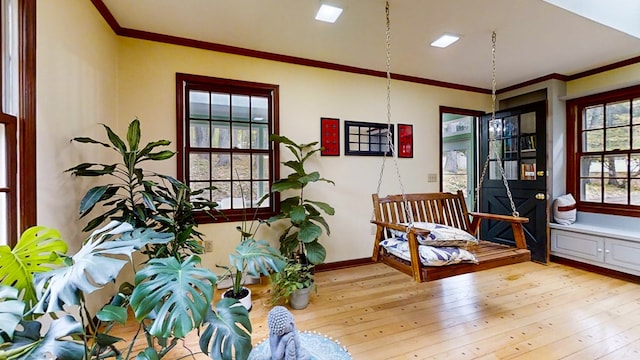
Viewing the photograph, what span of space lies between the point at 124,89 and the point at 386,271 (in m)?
3.55

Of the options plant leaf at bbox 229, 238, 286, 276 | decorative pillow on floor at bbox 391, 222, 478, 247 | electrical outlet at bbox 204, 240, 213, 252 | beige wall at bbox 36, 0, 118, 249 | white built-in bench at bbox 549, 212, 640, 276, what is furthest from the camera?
white built-in bench at bbox 549, 212, 640, 276

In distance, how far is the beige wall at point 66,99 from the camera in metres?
1.64

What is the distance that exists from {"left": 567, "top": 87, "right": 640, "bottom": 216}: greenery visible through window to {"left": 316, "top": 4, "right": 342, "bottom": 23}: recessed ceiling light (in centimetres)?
376

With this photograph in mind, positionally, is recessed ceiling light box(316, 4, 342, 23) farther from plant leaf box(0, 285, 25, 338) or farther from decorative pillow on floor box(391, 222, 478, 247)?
plant leaf box(0, 285, 25, 338)

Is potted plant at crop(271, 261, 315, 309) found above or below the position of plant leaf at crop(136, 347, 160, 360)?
below

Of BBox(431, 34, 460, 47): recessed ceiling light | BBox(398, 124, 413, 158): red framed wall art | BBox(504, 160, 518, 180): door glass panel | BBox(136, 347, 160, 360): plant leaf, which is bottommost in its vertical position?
BBox(136, 347, 160, 360): plant leaf

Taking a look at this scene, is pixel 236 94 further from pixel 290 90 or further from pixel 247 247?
pixel 247 247

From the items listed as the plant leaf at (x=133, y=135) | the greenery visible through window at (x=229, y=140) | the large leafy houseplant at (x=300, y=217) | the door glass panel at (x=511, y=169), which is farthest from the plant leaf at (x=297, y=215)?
the door glass panel at (x=511, y=169)

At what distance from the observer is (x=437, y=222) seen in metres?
2.98

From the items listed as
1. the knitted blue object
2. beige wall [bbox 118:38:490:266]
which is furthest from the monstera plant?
beige wall [bbox 118:38:490:266]

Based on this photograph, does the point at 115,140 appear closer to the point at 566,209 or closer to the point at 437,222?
the point at 437,222

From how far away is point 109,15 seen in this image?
2457 mm

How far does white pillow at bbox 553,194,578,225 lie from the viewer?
3807 mm

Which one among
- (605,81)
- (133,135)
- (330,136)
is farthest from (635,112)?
(133,135)
